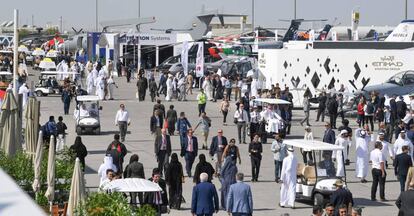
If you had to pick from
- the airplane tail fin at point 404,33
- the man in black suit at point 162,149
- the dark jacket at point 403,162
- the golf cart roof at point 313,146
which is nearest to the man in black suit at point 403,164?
the dark jacket at point 403,162

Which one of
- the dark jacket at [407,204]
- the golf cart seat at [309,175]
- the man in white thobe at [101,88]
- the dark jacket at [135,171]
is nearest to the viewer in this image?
the dark jacket at [407,204]

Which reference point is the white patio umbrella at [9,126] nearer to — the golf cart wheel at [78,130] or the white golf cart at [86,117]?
the golf cart wheel at [78,130]

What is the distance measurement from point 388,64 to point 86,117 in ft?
49.8

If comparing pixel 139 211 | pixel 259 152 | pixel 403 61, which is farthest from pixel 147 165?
pixel 403 61

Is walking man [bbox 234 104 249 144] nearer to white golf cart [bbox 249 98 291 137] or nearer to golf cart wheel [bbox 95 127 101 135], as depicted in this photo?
white golf cart [bbox 249 98 291 137]

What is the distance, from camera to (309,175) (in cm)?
2025

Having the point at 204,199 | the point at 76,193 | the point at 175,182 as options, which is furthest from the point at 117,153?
the point at 76,193

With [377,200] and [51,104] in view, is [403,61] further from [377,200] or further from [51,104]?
[377,200]

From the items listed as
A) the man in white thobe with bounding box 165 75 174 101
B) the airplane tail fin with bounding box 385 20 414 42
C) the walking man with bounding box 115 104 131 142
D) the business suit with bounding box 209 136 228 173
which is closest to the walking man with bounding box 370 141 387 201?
the business suit with bounding box 209 136 228 173

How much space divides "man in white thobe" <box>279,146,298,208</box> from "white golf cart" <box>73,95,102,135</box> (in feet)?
45.7

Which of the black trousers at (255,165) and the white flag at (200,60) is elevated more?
the white flag at (200,60)

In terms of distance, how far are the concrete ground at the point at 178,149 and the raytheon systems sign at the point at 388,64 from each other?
341 cm

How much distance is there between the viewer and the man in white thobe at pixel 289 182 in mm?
19781

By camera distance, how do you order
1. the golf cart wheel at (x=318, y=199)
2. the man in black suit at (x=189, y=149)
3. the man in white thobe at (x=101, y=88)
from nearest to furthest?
the golf cart wheel at (x=318, y=199), the man in black suit at (x=189, y=149), the man in white thobe at (x=101, y=88)
